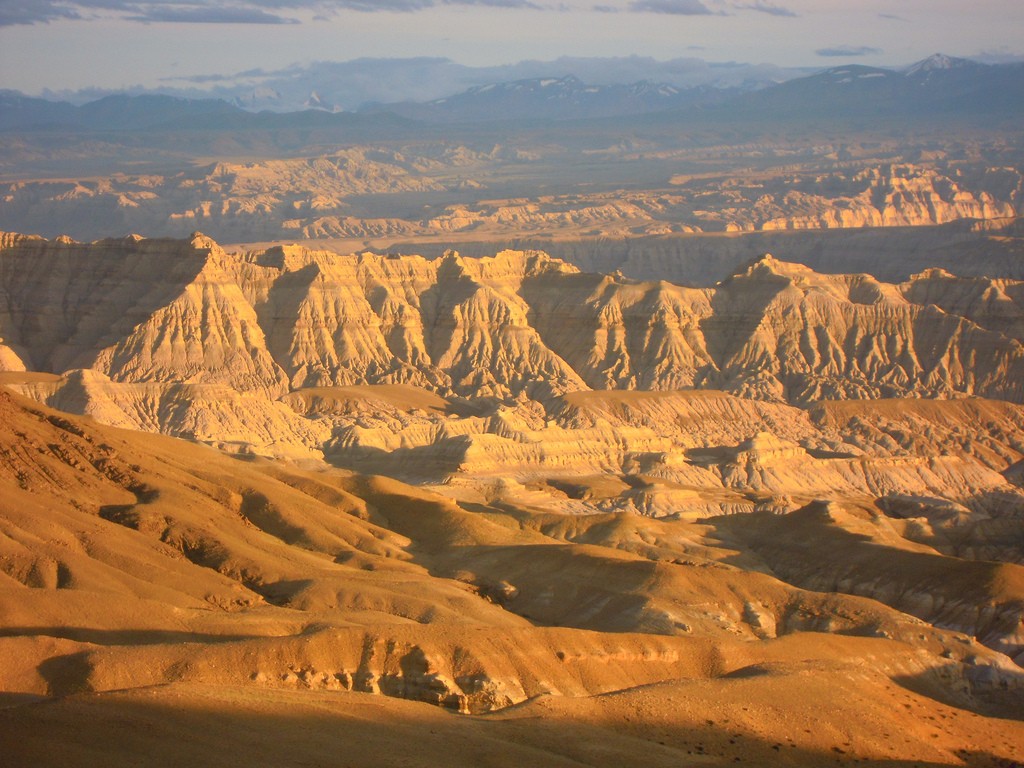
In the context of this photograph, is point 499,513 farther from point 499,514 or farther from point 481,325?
point 481,325

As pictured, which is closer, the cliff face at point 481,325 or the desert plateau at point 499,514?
the desert plateau at point 499,514

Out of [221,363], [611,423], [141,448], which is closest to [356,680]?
[141,448]

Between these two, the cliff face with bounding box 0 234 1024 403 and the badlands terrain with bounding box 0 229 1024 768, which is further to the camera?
the cliff face with bounding box 0 234 1024 403

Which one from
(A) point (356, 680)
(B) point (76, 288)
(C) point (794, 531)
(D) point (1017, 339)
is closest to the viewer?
(A) point (356, 680)

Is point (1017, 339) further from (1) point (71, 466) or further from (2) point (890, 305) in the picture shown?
(1) point (71, 466)
